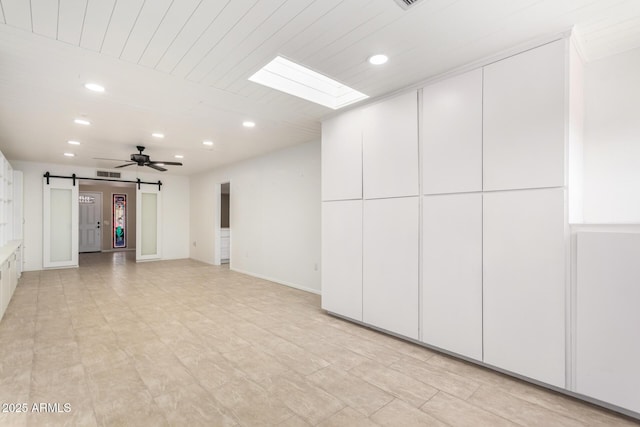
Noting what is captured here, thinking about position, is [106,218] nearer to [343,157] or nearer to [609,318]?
[343,157]

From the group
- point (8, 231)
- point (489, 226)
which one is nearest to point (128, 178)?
point (8, 231)

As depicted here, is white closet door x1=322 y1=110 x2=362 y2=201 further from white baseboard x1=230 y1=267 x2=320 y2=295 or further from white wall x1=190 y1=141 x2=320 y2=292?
white baseboard x1=230 y1=267 x2=320 y2=295

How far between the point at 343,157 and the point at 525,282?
7.79ft

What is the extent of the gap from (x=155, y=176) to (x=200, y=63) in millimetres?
7772

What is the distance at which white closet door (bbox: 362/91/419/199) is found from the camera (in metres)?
3.21

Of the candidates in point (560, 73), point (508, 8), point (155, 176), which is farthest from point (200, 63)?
point (155, 176)

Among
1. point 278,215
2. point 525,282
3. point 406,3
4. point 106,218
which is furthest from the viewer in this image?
point 106,218

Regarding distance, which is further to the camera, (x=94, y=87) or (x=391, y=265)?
(x=391, y=265)

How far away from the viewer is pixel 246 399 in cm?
224

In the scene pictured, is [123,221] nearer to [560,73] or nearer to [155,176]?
[155,176]

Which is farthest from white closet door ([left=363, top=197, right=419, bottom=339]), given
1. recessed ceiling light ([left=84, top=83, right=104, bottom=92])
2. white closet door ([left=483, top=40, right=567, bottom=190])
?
recessed ceiling light ([left=84, top=83, right=104, bottom=92])

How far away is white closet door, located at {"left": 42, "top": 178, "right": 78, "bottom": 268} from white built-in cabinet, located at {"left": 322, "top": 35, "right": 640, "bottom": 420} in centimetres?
832

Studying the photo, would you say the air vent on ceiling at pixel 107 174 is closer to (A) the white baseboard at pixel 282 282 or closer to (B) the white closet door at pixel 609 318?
(A) the white baseboard at pixel 282 282

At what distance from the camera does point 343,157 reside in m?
3.91
